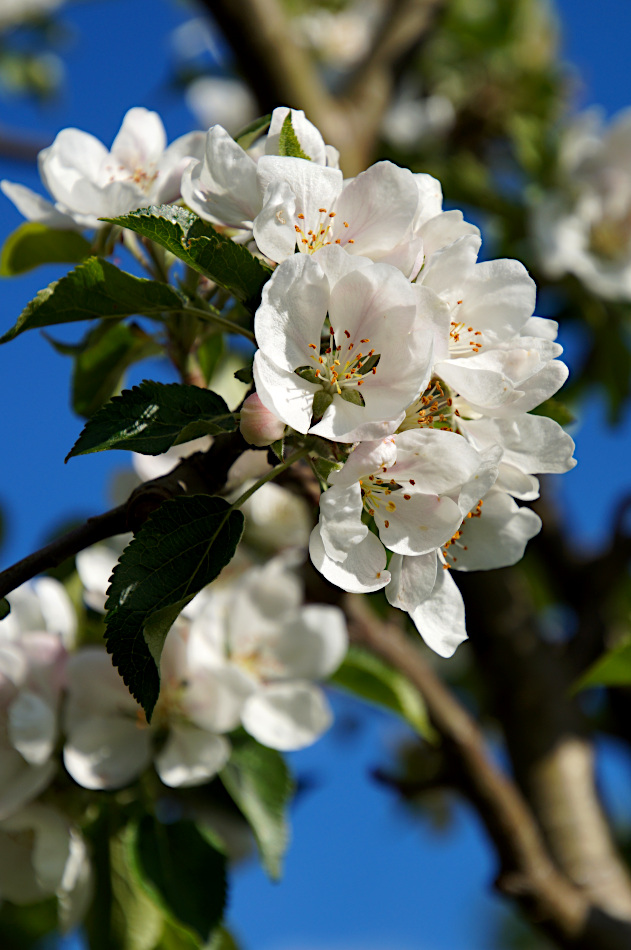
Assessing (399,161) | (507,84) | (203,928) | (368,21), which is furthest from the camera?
(368,21)

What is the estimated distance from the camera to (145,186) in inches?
38.7

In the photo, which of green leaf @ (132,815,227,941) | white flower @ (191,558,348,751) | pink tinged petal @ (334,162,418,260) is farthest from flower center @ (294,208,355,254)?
green leaf @ (132,815,227,941)

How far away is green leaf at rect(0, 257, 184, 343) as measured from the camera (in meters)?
0.80

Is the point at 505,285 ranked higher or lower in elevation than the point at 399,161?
lower

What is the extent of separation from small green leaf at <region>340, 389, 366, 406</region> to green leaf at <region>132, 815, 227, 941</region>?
0.74 m

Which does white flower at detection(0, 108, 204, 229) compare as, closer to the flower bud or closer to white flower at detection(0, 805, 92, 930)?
the flower bud

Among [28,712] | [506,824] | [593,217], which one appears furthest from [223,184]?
[593,217]

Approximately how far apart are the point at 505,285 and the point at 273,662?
0.70m

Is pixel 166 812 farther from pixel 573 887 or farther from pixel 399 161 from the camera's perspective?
pixel 399 161

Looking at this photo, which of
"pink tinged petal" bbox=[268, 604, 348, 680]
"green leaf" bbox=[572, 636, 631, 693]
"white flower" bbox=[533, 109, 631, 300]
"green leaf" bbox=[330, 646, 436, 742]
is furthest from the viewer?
"white flower" bbox=[533, 109, 631, 300]

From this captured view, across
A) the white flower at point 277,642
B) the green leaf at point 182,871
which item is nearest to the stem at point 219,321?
the white flower at point 277,642

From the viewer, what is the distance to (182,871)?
1.19 meters

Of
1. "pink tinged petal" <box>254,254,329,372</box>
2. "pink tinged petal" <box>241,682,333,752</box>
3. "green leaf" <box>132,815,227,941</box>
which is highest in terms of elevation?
"pink tinged petal" <box>254,254,329,372</box>

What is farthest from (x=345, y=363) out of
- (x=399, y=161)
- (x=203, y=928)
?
(x=399, y=161)
